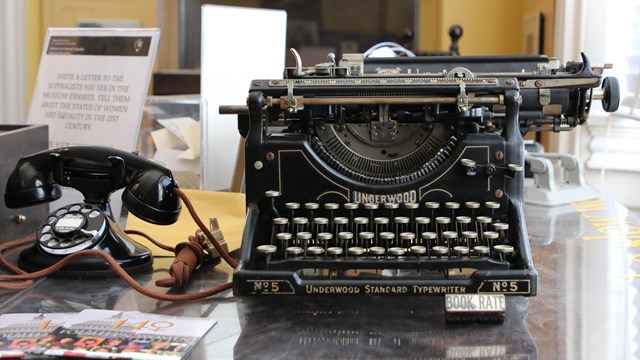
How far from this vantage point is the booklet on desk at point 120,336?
0.97 m

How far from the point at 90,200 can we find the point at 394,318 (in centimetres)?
63

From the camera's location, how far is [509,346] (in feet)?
3.42

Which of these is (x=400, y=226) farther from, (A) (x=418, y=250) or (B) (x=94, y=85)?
(B) (x=94, y=85)

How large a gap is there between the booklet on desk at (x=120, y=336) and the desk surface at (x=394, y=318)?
0.03 metres

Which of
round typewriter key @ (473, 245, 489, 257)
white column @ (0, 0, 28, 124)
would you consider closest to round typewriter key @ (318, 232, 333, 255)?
round typewriter key @ (473, 245, 489, 257)

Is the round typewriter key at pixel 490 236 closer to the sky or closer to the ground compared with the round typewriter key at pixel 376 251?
closer to the sky

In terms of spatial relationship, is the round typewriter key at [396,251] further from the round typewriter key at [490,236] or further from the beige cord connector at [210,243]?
the beige cord connector at [210,243]

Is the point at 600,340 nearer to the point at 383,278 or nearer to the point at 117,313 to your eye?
the point at 383,278

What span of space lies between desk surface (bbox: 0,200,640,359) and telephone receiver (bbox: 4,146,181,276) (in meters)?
0.04

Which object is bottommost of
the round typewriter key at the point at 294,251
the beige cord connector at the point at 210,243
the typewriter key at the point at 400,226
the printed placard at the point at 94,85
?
the beige cord connector at the point at 210,243

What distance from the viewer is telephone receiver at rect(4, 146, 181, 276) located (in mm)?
1357

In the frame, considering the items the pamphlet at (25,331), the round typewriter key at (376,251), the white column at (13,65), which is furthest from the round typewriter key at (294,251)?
the white column at (13,65)

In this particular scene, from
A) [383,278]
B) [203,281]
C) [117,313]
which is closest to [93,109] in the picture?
[203,281]

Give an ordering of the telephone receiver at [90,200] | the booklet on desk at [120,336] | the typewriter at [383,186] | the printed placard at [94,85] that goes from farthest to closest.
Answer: the printed placard at [94,85]
the telephone receiver at [90,200]
the typewriter at [383,186]
the booklet on desk at [120,336]
